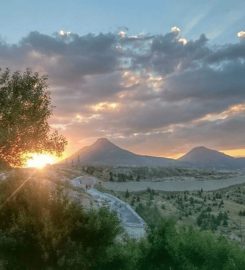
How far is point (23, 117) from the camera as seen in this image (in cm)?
4662

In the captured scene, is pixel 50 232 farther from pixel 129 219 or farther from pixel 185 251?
pixel 129 219

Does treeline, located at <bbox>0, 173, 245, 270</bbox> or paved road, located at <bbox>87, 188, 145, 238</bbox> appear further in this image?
paved road, located at <bbox>87, 188, 145, 238</bbox>

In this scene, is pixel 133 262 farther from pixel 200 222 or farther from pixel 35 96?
pixel 200 222

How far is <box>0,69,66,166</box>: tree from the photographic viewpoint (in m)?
45.2

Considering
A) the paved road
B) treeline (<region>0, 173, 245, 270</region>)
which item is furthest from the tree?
the paved road

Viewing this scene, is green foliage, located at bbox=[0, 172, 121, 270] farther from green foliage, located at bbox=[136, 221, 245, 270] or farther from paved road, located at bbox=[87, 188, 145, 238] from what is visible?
paved road, located at bbox=[87, 188, 145, 238]

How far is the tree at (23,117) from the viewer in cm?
4522

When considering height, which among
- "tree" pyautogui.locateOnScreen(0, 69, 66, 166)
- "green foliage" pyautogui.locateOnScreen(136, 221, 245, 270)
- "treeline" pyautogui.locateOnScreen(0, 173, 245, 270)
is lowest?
"green foliage" pyautogui.locateOnScreen(136, 221, 245, 270)

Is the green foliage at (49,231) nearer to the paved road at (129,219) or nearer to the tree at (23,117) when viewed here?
the tree at (23,117)

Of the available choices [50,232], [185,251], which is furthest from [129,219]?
[50,232]

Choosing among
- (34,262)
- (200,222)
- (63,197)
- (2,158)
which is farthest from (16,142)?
(200,222)

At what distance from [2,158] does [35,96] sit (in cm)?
618

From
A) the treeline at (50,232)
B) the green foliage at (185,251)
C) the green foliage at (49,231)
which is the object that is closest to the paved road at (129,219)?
the green foliage at (185,251)

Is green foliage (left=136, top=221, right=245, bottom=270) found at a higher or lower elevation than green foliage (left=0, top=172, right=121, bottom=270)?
lower
